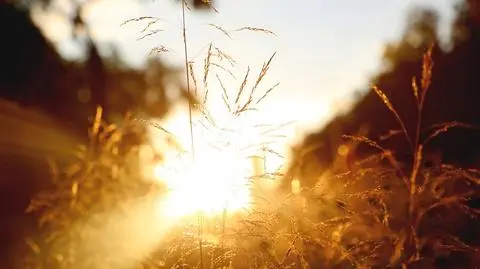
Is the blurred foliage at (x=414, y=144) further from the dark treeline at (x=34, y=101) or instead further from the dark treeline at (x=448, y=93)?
the dark treeline at (x=34, y=101)

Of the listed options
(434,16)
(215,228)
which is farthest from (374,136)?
(215,228)

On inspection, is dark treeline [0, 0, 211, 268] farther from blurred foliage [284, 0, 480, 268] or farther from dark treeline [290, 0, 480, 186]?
dark treeline [290, 0, 480, 186]

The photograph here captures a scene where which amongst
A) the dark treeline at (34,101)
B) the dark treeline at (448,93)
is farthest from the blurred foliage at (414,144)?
Result: the dark treeline at (34,101)

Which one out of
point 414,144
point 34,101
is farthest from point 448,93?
point 414,144

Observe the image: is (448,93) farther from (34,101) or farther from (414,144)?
(414,144)

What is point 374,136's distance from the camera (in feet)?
94.0

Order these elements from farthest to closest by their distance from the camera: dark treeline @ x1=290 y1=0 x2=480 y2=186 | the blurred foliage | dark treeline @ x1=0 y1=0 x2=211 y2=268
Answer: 1. dark treeline @ x1=290 y1=0 x2=480 y2=186
2. dark treeline @ x1=0 y1=0 x2=211 y2=268
3. the blurred foliage

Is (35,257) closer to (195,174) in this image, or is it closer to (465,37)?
(195,174)

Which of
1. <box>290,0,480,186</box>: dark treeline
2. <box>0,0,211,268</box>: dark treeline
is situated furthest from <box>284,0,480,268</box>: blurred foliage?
<box>0,0,211,268</box>: dark treeline

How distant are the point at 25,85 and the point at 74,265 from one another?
15773 mm

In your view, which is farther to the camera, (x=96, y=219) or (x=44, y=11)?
(x=44, y=11)

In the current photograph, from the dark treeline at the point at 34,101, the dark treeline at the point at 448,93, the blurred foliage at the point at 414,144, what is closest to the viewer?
the blurred foliage at the point at 414,144

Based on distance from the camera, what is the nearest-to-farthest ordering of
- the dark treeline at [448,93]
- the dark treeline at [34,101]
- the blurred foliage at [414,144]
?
1. the blurred foliage at [414,144]
2. the dark treeline at [34,101]
3. the dark treeline at [448,93]

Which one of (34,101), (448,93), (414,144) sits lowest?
(414,144)
